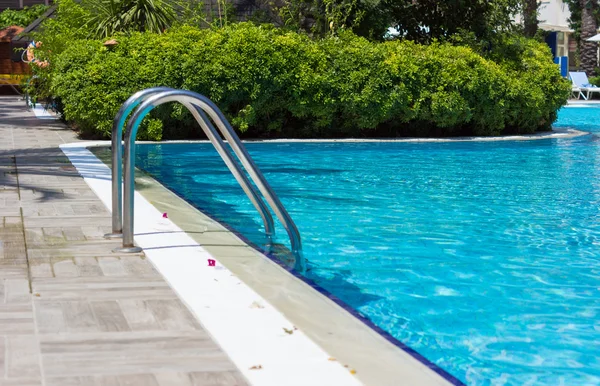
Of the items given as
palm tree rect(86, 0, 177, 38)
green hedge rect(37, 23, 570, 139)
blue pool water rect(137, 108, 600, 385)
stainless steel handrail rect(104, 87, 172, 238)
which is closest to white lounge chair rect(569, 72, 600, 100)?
green hedge rect(37, 23, 570, 139)

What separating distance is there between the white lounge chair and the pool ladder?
29665 mm

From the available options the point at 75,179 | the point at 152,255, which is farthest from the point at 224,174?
the point at 152,255

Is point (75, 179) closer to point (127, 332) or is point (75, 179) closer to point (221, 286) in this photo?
point (221, 286)

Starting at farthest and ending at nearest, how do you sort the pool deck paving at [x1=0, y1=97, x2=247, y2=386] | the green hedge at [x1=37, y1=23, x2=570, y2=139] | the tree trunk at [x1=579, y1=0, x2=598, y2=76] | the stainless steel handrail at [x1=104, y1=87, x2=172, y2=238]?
1. the tree trunk at [x1=579, y1=0, x2=598, y2=76]
2. the green hedge at [x1=37, y1=23, x2=570, y2=139]
3. the stainless steel handrail at [x1=104, y1=87, x2=172, y2=238]
4. the pool deck paving at [x1=0, y1=97, x2=247, y2=386]

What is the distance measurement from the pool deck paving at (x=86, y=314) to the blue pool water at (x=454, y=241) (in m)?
1.47

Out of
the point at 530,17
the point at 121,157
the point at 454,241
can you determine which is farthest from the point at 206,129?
the point at 530,17

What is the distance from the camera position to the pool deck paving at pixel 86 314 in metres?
3.63

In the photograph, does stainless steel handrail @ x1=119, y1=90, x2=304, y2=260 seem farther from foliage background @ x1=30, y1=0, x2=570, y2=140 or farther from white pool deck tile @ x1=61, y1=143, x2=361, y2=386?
foliage background @ x1=30, y1=0, x2=570, y2=140

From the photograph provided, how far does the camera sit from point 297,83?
16.5 m

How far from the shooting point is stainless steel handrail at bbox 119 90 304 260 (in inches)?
223

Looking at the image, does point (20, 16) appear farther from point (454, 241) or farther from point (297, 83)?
point (454, 241)

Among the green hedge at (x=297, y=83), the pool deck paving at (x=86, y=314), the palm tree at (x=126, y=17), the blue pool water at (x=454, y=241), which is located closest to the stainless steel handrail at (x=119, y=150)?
the pool deck paving at (x=86, y=314)

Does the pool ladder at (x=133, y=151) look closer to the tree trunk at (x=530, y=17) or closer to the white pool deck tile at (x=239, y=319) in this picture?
the white pool deck tile at (x=239, y=319)

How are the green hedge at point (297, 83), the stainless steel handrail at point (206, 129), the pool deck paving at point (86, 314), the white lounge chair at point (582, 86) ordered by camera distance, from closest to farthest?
the pool deck paving at point (86, 314) → the stainless steel handrail at point (206, 129) → the green hedge at point (297, 83) → the white lounge chair at point (582, 86)
